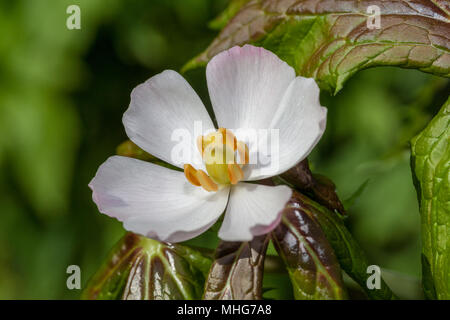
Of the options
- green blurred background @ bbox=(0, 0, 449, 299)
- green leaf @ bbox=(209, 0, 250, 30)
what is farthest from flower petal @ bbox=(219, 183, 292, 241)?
green blurred background @ bbox=(0, 0, 449, 299)

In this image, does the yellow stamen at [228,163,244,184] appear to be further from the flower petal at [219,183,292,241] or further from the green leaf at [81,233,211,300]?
the green leaf at [81,233,211,300]

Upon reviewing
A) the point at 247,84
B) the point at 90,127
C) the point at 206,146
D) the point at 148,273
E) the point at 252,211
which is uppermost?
the point at 90,127

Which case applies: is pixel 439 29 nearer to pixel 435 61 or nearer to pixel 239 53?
pixel 435 61

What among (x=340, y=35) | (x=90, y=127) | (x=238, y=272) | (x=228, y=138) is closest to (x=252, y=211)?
(x=238, y=272)

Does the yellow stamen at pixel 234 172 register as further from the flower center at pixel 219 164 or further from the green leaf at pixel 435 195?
the green leaf at pixel 435 195

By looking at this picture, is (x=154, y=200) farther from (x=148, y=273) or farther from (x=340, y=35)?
(x=340, y=35)

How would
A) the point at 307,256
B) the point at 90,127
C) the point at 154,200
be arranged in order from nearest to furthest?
the point at 307,256 < the point at 154,200 < the point at 90,127

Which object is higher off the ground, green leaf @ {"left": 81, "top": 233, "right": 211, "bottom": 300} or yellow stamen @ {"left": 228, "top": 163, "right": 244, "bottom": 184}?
yellow stamen @ {"left": 228, "top": 163, "right": 244, "bottom": 184}
